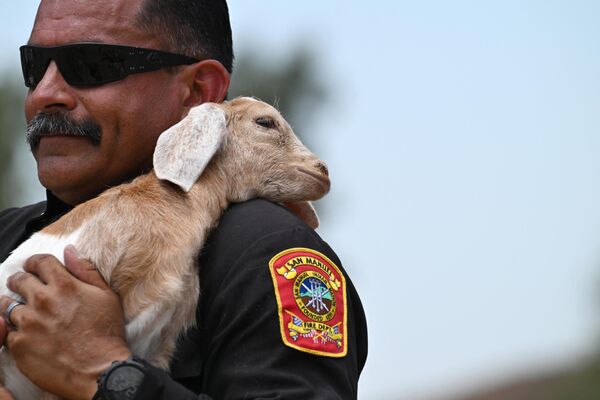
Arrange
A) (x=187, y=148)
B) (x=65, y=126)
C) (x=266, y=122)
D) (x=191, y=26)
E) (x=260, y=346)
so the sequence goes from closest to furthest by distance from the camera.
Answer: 1. (x=260, y=346)
2. (x=187, y=148)
3. (x=65, y=126)
4. (x=266, y=122)
5. (x=191, y=26)

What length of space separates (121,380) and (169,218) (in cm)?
75

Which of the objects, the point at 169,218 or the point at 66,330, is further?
the point at 169,218

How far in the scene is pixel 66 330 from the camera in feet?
13.6

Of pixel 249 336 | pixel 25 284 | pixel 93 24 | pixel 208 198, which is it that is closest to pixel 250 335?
pixel 249 336

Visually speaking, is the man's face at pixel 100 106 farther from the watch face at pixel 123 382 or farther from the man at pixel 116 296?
the watch face at pixel 123 382

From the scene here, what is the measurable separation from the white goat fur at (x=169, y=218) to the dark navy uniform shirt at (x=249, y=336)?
8 centimetres

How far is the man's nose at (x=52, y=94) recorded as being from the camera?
488 centimetres

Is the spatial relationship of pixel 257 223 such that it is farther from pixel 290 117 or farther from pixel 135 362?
pixel 290 117

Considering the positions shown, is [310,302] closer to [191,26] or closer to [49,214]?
[191,26]

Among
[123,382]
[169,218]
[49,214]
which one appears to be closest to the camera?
[123,382]

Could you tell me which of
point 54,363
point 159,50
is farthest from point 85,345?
point 159,50

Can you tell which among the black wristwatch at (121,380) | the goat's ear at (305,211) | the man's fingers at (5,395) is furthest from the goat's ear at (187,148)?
the man's fingers at (5,395)

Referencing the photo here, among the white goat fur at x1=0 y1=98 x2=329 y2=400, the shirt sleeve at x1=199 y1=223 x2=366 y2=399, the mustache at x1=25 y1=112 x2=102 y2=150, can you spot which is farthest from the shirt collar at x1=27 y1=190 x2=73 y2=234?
the shirt sleeve at x1=199 y1=223 x2=366 y2=399

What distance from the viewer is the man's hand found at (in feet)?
13.5
